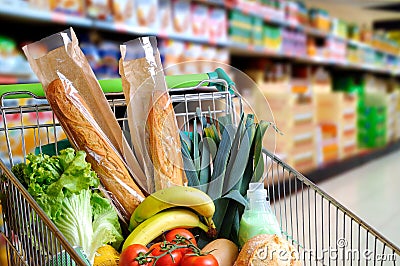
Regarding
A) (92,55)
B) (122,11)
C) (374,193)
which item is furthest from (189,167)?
(374,193)

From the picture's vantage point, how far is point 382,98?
25.1ft

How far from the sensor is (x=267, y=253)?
35.0 inches

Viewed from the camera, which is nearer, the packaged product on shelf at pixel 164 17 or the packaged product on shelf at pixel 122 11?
the packaged product on shelf at pixel 122 11

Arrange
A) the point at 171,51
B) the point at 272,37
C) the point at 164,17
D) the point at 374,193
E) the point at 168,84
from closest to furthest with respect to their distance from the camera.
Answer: the point at 168,84 < the point at 164,17 < the point at 171,51 < the point at 374,193 < the point at 272,37

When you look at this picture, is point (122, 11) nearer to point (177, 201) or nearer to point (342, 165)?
point (177, 201)

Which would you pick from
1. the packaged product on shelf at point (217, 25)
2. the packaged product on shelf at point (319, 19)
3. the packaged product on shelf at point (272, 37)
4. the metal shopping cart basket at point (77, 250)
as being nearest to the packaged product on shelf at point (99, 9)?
the packaged product on shelf at point (217, 25)

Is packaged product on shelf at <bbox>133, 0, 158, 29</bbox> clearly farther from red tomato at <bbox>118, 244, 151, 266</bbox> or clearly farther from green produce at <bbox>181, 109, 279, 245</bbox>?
red tomato at <bbox>118, 244, 151, 266</bbox>

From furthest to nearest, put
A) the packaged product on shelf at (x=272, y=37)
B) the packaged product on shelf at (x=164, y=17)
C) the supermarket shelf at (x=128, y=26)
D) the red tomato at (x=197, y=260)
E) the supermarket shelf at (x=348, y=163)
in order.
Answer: the supermarket shelf at (x=348, y=163)
the packaged product on shelf at (x=272, y=37)
the packaged product on shelf at (x=164, y=17)
the supermarket shelf at (x=128, y=26)
the red tomato at (x=197, y=260)

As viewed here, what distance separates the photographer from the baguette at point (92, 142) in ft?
3.43

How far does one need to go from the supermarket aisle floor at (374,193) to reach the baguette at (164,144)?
2.22m

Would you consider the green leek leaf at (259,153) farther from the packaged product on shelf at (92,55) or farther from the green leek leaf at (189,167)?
the packaged product on shelf at (92,55)

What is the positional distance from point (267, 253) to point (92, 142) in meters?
0.39

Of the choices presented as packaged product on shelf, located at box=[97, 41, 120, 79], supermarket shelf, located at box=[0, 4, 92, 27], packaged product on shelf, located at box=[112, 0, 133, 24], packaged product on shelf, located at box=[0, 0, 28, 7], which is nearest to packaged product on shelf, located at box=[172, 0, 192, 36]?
packaged product on shelf, located at box=[112, 0, 133, 24]

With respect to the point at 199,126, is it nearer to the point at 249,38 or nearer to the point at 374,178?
the point at 249,38
